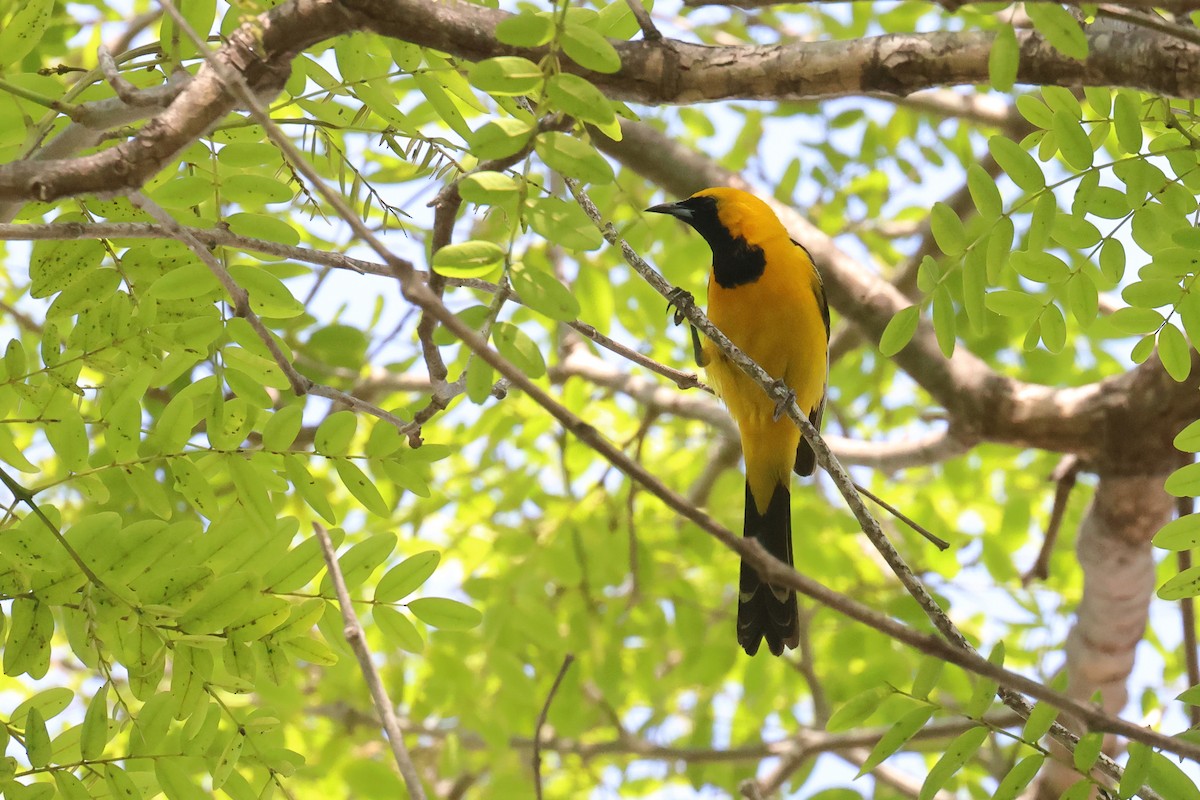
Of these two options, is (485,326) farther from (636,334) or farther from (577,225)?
(636,334)

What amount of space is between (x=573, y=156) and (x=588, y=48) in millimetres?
207

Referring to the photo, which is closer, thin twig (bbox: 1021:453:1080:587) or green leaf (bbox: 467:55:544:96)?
green leaf (bbox: 467:55:544:96)

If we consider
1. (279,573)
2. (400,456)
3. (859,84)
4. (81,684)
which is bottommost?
(279,573)

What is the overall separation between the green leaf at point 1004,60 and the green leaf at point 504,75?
890mm

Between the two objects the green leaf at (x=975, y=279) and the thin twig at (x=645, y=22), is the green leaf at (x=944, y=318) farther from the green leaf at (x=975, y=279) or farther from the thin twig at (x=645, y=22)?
the thin twig at (x=645, y=22)

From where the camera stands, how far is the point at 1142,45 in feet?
7.97

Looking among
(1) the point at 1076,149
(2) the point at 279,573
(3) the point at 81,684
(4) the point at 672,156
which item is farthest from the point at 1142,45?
(3) the point at 81,684

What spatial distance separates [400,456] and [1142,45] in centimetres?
193

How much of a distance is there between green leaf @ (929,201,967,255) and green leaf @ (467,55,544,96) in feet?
3.76

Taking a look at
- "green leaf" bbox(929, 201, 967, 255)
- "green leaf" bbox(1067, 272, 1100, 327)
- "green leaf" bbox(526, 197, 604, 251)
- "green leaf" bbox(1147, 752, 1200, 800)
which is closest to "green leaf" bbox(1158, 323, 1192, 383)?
"green leaf" bbox(1067, 272, 1100, 327)

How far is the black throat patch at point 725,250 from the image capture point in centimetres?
491

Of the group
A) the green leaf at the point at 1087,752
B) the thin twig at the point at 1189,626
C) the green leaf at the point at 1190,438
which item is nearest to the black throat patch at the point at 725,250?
the thin twig at the point at 1189,626

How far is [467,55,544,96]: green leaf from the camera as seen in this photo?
201 cm

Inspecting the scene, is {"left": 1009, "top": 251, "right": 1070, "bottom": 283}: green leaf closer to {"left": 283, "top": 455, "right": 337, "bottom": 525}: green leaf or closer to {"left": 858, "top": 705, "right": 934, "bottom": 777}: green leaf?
{"left": 858, "top": 705, "right": 934, "bottom": 777}: green leaf
